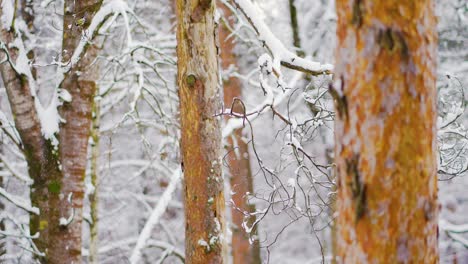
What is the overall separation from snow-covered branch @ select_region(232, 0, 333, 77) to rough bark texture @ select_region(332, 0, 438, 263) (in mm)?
1898

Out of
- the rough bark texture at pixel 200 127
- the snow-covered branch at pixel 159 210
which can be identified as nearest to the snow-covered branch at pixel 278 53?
the rough bark texture at pixel 200 127

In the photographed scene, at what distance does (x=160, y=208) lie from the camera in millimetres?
7348

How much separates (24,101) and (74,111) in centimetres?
50

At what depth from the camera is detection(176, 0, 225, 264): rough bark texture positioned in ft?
13.0

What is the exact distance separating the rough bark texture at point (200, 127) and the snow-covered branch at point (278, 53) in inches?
13.8

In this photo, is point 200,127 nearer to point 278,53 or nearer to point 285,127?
point 278,53

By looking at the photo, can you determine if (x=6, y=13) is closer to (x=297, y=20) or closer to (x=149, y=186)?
(x=297, y=20)

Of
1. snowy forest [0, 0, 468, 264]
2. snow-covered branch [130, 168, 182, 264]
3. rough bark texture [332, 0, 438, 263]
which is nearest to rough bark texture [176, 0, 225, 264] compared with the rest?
snowy forest [0, 0, 468, 264]

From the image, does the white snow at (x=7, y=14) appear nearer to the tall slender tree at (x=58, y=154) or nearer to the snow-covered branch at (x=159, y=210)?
the tall slender tree at (x=58, y=154)

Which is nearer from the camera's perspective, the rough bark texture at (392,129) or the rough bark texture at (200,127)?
the rough bark texture at (392,129)

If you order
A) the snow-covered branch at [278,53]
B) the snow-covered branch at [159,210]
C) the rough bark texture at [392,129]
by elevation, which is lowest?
the rough bark texture at [392,129]

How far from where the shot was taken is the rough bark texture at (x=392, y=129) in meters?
2.10

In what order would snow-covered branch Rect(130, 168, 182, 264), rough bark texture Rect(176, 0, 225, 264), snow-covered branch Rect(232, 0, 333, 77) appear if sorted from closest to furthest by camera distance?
1. rough bark texture Rect(176, 0, 225, 264)
2. snow-covered branch Rect(232, 0, 333, 77)
3. snow-covered branch Rect(130, 168, 182, 264)

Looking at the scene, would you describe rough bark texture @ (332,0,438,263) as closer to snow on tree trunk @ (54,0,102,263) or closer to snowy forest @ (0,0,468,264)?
snowy forest @ (0,0,468,264)
